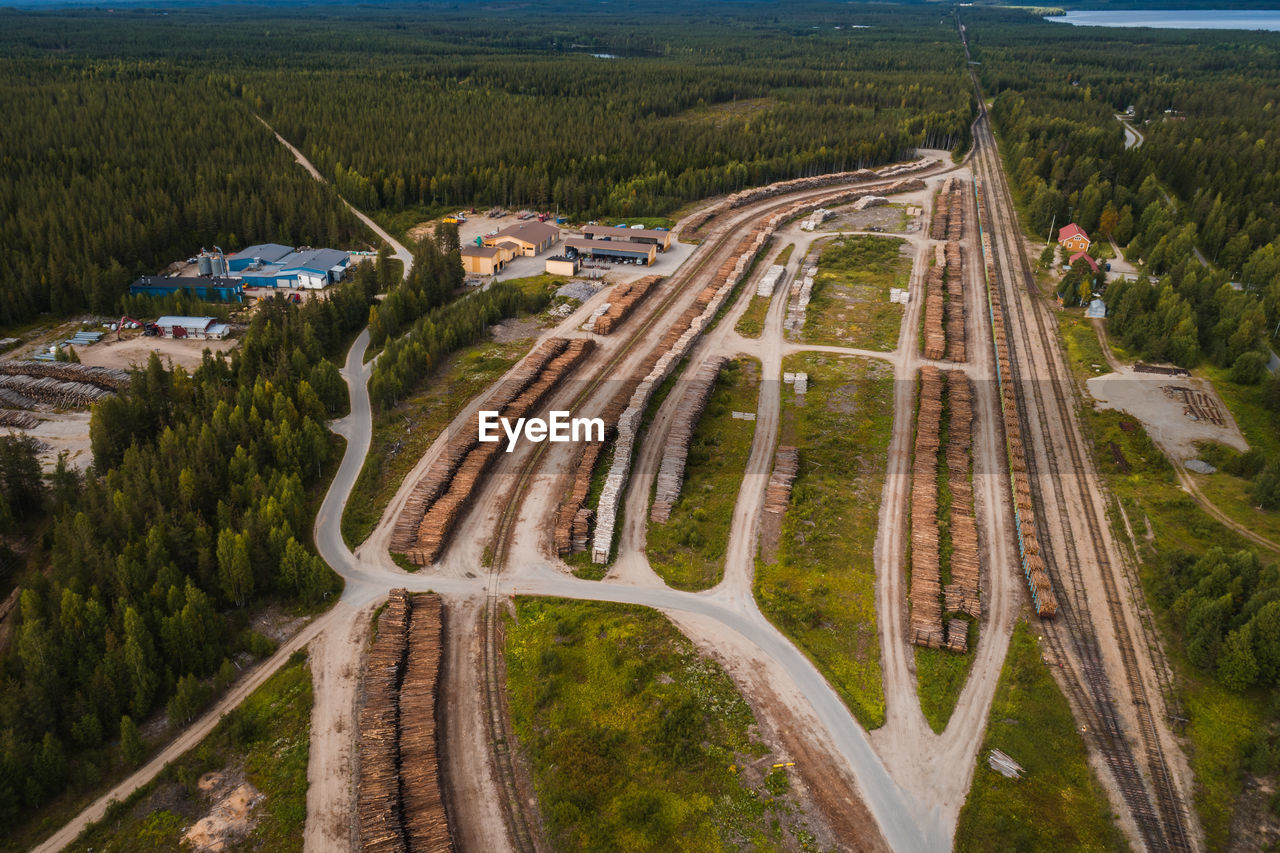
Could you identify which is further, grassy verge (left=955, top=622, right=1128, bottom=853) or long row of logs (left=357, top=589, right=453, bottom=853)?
grassy verge (left=955, top=622, right=1128, bottom=853)

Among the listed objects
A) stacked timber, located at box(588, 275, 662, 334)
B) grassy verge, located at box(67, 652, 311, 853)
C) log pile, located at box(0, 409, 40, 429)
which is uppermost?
stacked timber, located at box(588, 275, 662, 334)

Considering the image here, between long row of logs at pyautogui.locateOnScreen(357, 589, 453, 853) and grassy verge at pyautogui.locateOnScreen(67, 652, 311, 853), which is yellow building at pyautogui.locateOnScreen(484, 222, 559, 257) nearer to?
long row of logs at pyautogui.locateOnScreen(357, 589, 453, 853)

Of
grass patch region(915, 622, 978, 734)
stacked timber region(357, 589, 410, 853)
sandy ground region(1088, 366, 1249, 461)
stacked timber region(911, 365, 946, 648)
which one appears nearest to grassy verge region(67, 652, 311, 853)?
stacked timber region(357, 589, 410, 853)

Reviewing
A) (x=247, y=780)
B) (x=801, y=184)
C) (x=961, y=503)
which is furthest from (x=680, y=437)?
(x=801, y=184)

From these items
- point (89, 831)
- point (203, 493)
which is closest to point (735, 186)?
point (203, 493)

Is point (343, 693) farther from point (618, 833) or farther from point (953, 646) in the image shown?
point (953, 646)

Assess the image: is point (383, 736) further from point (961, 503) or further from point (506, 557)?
point (961, 503)

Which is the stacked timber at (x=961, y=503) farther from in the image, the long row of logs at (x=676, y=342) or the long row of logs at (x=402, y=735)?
the long row of logs at (x=402, y=735)
